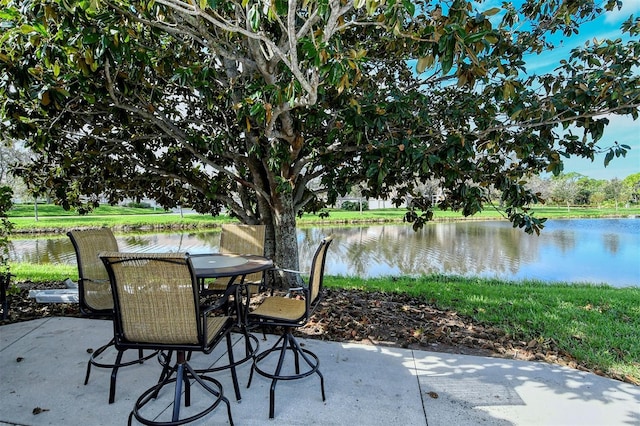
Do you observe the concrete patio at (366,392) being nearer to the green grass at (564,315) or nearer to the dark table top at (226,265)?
the green grass at (564,315)

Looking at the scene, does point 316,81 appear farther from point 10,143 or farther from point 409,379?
point 10,143

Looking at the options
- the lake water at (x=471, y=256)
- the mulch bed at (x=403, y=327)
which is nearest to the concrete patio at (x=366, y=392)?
the mulch bed at (x=403, y=327)

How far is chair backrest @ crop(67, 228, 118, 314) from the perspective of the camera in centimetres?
269

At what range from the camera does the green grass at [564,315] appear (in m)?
2.99

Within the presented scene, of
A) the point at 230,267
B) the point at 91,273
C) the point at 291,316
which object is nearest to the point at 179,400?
the point at 291,316

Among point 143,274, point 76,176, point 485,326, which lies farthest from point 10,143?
point 485,326

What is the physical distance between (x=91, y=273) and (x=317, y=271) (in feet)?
6.10

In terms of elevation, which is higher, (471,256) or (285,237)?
(285,237)

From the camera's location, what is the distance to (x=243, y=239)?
3803mm

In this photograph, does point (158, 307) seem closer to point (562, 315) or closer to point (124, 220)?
point (562, 315)

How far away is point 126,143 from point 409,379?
4.52m

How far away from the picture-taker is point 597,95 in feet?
10.2

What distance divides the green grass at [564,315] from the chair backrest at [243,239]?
2.26 m

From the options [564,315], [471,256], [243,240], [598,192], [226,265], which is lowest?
[471,256]
